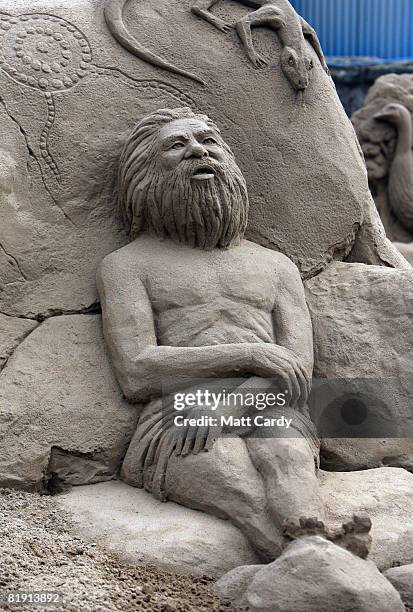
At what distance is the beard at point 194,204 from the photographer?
4.48 metres

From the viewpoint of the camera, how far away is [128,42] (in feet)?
16.4

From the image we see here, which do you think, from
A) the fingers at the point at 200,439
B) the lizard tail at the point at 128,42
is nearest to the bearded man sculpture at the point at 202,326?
the fingers at the point at 200,439

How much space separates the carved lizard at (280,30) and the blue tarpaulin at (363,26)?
508 centimetres

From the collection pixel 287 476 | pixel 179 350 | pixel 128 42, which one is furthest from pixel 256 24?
pixel 287 476

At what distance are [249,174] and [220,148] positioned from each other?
41 centimetres

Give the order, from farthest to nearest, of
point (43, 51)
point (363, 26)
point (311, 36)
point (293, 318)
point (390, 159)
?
point (363, 26) → point (390, 159) → point (311, 36) → point (43, 51) → point (293, 318)

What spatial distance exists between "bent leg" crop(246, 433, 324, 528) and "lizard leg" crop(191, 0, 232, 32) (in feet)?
6.49

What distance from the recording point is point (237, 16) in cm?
518

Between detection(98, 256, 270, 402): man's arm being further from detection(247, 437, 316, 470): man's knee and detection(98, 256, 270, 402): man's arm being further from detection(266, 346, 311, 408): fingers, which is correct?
detection(247, 437, 316, 470): man's knee

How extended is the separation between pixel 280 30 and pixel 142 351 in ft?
5.69

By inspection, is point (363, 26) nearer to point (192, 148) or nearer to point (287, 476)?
point (192, 148)

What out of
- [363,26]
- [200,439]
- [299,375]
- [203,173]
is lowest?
[363,26]

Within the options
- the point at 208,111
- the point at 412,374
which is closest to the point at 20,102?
the point at 208,111

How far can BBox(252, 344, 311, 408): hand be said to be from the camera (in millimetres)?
4188
